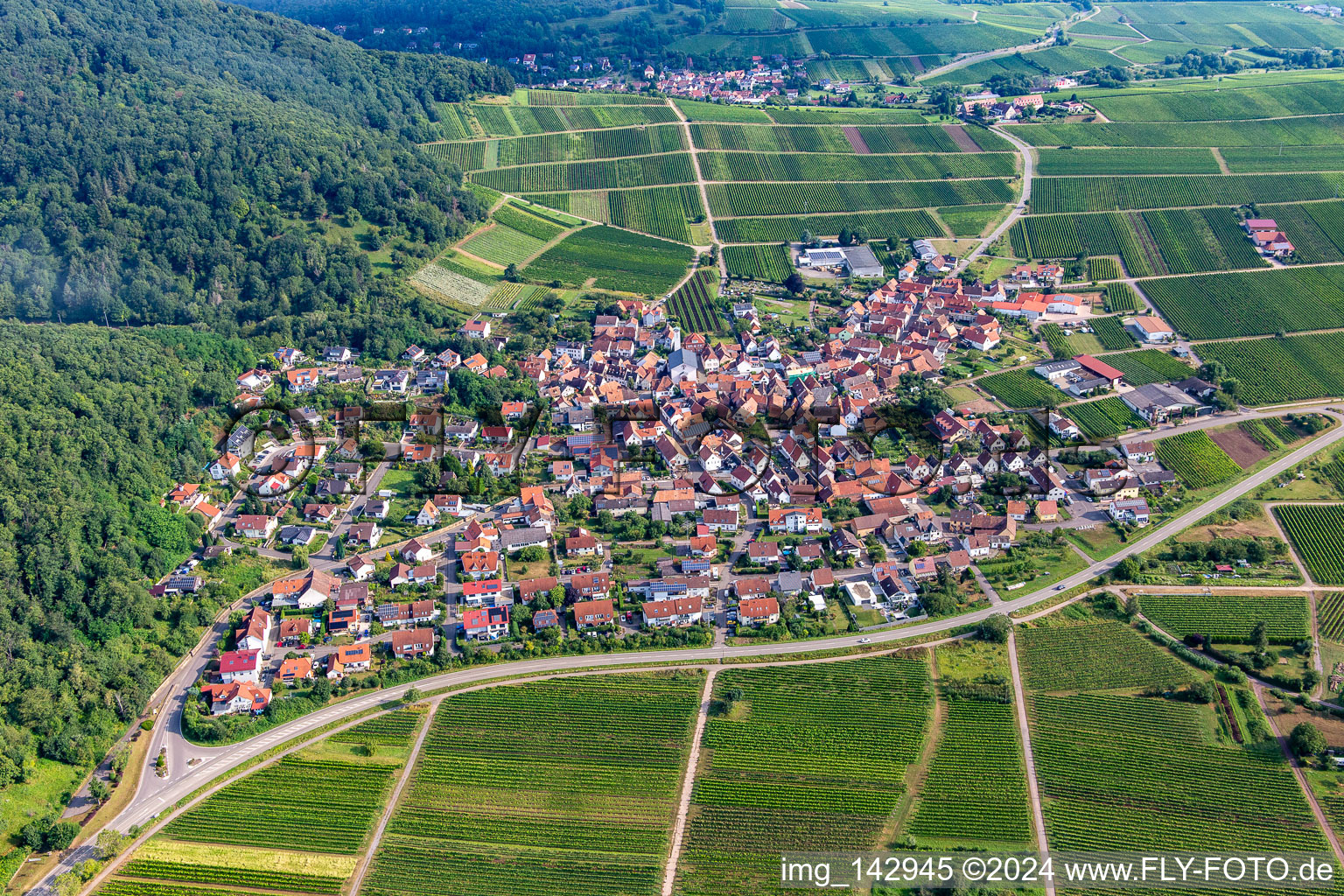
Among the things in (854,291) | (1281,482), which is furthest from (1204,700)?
(854,291)

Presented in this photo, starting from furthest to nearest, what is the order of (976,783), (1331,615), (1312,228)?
(1312,228)
(1331,615)
(976,783)

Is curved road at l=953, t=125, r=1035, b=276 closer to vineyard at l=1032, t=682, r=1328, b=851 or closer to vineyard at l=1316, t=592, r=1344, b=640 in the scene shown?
vineyard at l=1316, t=592, r=1344, b=640

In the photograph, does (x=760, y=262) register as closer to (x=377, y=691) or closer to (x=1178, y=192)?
(x=1178, y=192)

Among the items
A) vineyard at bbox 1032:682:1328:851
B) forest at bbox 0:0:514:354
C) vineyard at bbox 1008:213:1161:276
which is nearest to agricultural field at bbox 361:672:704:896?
vineyard at bbox 1032:682:1328:851

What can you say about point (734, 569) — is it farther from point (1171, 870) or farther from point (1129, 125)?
point (1129, 125)

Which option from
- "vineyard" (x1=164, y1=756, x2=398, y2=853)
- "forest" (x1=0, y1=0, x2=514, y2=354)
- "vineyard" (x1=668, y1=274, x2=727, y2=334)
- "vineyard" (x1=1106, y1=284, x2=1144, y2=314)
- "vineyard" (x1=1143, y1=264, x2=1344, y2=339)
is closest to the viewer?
"vineyard" (x1=164, y1=756, x2=398, y2=853)

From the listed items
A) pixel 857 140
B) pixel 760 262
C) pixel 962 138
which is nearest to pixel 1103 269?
pixel 760 262

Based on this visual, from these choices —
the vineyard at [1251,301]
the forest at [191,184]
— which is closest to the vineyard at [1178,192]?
the vineyard at [1251,301]
